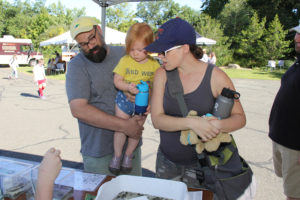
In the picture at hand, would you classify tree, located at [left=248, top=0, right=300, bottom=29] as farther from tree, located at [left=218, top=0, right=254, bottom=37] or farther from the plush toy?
the plush toy

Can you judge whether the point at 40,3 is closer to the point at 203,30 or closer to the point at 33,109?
the point at 203,30

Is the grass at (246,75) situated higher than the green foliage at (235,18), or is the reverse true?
the green foliage at (235,18)

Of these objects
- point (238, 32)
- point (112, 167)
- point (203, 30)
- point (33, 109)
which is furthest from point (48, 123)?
point (238, 32)

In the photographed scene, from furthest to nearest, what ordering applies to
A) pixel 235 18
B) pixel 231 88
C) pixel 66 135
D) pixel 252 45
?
pixel 235 18 → pixel 252 45 → pixel 66 135 → pixel 231 88

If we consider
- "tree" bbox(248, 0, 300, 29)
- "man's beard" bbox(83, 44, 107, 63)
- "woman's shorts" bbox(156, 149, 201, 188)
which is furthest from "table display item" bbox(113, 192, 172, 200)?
"tree" bbox(248, 0, 300, 29)

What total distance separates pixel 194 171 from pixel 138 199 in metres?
0.70

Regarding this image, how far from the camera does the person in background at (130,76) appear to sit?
2129 mm

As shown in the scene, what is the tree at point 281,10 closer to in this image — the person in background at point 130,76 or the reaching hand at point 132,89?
the person in background at point 130,76

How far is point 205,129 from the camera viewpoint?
4.98 feet

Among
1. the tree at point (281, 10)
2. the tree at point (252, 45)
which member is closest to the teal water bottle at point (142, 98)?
the tree at point (252, 45)

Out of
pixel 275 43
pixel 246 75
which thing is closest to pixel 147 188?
pixel 246 75

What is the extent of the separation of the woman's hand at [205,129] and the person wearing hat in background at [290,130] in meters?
1.40

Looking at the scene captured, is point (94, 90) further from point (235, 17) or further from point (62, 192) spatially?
point (235, 17)

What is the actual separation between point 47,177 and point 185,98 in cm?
102
